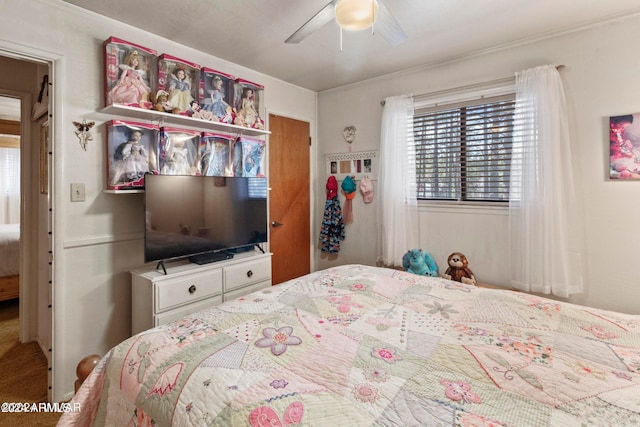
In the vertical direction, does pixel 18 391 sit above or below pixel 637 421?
below

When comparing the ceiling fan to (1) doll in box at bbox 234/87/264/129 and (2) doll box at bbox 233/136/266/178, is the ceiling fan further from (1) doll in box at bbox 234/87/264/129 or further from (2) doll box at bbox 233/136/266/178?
(2) doll box at bbox 233/136/266/178

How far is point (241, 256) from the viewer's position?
268cm

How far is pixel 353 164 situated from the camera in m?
3.48

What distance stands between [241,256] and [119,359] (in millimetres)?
1582

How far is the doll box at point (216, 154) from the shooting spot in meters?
2.62

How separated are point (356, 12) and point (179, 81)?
156 centimetres

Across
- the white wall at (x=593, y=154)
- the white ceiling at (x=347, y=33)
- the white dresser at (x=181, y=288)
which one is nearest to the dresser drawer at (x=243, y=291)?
the white dresser at (x=181, y=288)

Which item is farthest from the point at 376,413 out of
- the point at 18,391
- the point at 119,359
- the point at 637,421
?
the point at 18,391

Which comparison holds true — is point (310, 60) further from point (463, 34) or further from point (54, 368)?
point (54, 368)

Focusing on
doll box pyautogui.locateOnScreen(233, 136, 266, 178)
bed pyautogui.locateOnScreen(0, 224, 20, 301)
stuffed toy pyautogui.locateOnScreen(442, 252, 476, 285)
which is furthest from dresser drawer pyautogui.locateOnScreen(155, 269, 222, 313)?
bed pyautogui.locateOnScreen(0, 224, 20, 301)

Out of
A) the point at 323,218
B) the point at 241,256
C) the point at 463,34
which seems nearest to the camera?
the point at 463,34

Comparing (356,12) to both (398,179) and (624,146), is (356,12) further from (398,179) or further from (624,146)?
(624,146)

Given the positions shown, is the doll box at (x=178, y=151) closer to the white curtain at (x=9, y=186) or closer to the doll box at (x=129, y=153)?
the doll box at (x=129, y=153)

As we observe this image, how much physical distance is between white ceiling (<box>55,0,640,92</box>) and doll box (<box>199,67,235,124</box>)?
0.19 meters
